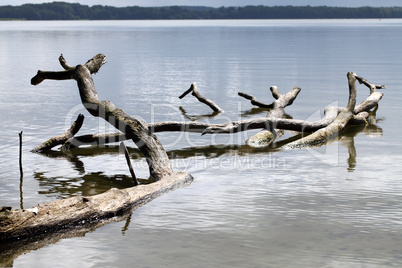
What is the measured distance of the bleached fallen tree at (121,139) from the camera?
6.20m

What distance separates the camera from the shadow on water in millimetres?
6027

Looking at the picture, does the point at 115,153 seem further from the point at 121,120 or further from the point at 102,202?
the point at 102,202

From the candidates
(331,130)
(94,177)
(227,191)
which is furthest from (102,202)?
(331,130)

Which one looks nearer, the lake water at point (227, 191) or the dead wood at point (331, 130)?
the lake water at point (227, 191)

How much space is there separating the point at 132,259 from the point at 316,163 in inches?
188

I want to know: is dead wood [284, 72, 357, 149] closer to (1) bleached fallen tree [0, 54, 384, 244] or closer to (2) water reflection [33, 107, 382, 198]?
(1) bleached fallen tree [0, 54, 384, 244]

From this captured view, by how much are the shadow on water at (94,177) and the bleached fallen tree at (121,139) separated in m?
0.12

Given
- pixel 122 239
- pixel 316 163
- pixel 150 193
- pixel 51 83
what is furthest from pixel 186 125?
pixel 51 83

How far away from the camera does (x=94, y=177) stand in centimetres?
898

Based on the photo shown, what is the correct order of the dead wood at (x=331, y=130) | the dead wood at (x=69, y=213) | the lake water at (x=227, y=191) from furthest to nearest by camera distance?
the dead wood at (x=331, y=130) → the dead wood at (x=69, y=213) → the lake water at (x=227, y=191)

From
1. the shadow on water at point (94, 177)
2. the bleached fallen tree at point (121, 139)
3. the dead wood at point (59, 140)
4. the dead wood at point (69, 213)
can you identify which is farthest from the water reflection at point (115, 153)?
the dead wood at point (69, 213)

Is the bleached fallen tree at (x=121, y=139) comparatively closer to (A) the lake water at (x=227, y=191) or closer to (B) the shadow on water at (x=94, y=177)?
(B) the shadow on water at (x=94, y=177)

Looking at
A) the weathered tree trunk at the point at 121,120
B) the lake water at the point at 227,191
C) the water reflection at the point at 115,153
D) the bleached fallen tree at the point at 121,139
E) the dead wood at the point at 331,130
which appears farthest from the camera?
the dead wood at the point at 331,130

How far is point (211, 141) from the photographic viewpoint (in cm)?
1158
